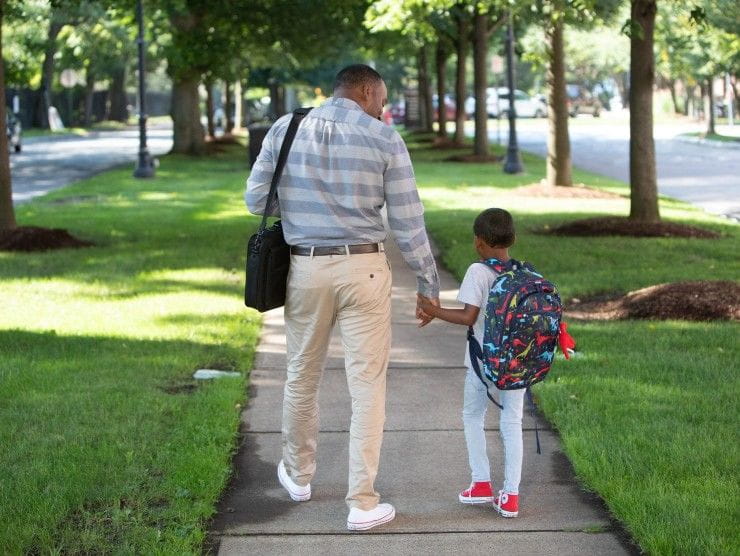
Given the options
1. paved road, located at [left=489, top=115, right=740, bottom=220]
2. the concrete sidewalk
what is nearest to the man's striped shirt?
the concrete sidewalk

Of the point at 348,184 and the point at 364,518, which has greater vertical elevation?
the point at 348,184

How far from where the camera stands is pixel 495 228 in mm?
Answer: 5480

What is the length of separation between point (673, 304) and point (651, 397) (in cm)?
308

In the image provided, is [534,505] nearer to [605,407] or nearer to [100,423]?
[605,407]

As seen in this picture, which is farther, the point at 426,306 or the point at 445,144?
the point at 445,144

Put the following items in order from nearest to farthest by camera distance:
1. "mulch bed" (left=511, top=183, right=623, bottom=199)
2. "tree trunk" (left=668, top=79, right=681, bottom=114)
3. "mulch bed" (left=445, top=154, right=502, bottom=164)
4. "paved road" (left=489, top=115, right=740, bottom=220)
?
1. "mulch bed" (left=511, top=183, right=623, bottom=199)
2. "paved road" (left=489, top=115, right=740, bottom=220)
3. "mulch bed" (left=445, top=154, right=502, bottom=164)
4. "tree trunk" (left=668, top=79, right=681, bottom=114)

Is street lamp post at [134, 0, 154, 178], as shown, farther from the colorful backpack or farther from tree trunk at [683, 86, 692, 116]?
tree trunk at [683, 86, 692, 116]

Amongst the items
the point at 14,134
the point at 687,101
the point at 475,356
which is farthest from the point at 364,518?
the point at 687,101

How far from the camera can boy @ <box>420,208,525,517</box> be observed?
18.0 feet

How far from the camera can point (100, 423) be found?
23.1 ft

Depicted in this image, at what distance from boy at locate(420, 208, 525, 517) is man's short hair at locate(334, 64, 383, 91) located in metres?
0.70

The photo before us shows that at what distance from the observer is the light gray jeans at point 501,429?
5.56m

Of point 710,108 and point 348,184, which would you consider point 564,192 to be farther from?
point 710,108

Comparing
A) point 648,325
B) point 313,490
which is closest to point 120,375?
point 313,490
